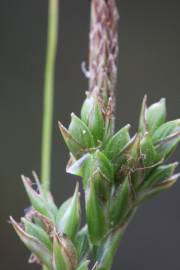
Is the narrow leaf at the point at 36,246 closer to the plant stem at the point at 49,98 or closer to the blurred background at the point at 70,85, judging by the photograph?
the plant stem at the point at 49,98

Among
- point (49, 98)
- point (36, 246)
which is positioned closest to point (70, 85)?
point (49, 98)

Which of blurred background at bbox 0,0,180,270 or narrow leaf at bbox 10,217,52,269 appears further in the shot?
blurred background at bbox 0,0,180,270

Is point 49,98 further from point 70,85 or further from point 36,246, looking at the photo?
point 70,85

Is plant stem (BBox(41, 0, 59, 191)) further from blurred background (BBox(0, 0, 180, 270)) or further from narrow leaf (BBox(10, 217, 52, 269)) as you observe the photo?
blurred background (BBox(0, 0, 180, 270))

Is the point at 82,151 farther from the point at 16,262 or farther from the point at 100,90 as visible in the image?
the point at 16,262

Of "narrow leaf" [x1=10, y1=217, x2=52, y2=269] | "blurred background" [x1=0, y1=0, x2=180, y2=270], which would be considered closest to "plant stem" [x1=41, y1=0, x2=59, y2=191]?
"narrow leaf" [x1=10, y1=217, x2=52, y2=269]

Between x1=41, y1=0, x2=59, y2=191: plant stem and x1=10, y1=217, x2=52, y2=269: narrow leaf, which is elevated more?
x1=41, y1=0, x2=59, y2=191: plant stem

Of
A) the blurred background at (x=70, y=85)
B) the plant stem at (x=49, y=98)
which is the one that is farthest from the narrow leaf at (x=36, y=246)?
the blurred background at (x=70, y=85)

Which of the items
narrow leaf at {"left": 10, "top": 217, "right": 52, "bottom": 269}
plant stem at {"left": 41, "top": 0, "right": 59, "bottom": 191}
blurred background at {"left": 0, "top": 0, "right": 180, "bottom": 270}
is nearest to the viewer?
narrow leaf at {"left": 10, "top": 217, "right": 52, "bottom": 269}
